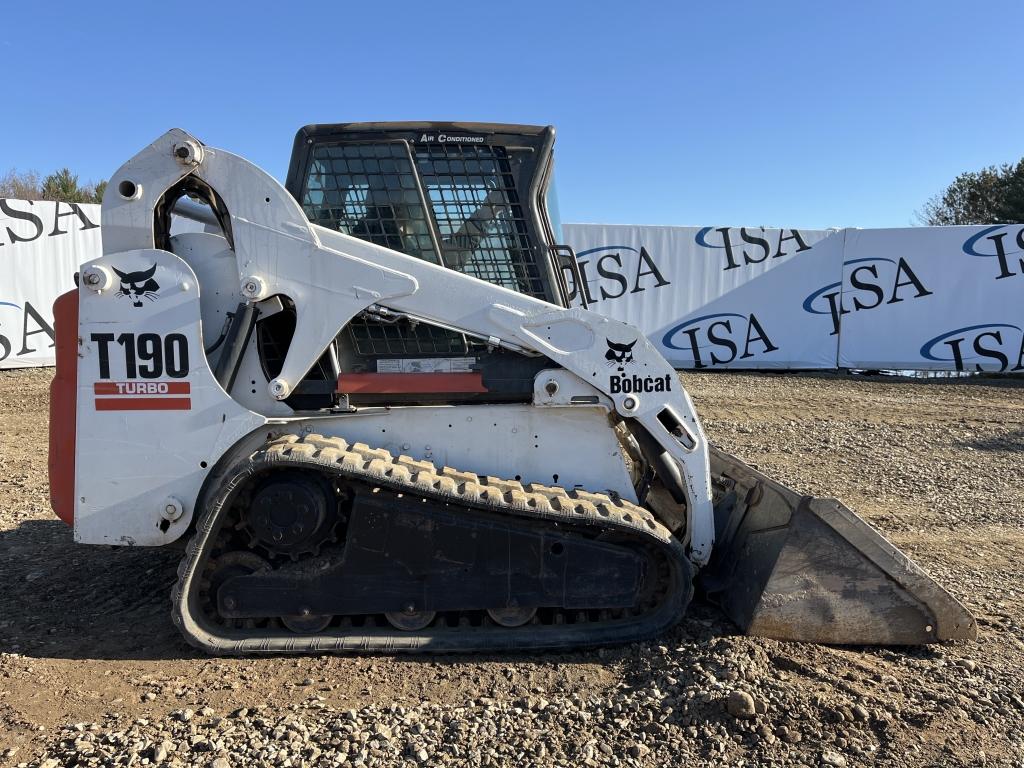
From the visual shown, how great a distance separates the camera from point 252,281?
3.34 metres

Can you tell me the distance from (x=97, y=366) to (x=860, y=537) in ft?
12.4

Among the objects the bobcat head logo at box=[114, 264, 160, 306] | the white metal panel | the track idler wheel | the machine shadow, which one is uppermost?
the bobcat head logo at box=[114, 264, 160, 306]

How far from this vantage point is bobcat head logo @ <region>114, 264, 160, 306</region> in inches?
129

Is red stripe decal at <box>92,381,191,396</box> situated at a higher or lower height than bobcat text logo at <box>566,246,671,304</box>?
lower

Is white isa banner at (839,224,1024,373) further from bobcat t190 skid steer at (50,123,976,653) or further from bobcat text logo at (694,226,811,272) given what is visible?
bobcat t190 skid steer at (50,123,976,653)

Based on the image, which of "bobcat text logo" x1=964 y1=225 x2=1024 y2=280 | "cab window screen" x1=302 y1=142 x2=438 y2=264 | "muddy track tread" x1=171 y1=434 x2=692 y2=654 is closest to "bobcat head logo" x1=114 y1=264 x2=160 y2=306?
"cab window screen" x1=302 y1=142 x2=438 y2=264

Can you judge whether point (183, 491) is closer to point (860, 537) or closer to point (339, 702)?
point (339, 702)

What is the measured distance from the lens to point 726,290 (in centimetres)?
1466

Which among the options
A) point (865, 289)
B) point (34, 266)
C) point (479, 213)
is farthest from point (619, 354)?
point (34, 266)

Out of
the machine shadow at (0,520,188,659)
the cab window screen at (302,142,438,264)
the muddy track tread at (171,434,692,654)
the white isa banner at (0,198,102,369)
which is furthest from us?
the white isa banner at (0,198,102,369)

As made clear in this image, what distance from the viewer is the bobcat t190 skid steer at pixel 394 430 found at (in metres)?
3.25

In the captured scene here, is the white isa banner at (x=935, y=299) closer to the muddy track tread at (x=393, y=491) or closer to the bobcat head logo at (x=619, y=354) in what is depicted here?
the bobcat head logo at (x=619, y=354)

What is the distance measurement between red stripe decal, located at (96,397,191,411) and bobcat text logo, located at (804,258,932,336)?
45.6 ft

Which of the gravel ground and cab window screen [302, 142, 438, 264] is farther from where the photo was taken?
cab window screen [302, 142, 438, 264]
